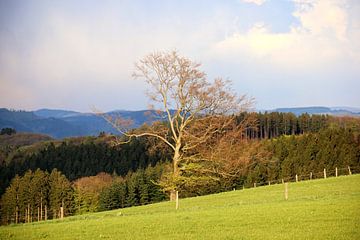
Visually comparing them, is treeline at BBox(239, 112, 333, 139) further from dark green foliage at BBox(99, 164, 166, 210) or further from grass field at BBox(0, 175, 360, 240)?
grass field at BBox(0, 175, 360, 240)

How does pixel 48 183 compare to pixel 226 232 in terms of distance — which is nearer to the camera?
pixel 226 232

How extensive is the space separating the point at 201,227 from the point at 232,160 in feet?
55.0

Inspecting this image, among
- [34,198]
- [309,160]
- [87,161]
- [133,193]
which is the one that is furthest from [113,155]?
[309,160]

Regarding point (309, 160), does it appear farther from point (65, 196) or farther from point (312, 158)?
point (65, 196)

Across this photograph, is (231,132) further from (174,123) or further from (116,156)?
(116,156)

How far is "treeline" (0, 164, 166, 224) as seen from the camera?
75.2 meters

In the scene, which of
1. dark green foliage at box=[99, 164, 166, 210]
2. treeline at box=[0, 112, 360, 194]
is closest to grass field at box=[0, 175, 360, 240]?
dark green foliage at box=[99, 164, 166, 210]

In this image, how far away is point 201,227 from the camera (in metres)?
15.5

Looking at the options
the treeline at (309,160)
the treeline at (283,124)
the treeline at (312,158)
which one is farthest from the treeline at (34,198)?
the treeline at (283,124)

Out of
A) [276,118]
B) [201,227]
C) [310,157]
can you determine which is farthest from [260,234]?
[276,118]

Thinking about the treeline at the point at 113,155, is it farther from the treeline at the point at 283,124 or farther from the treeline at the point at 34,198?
the treeline at the point at 34,198

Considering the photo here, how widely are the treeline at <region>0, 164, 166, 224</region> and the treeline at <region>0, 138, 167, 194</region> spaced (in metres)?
29.6

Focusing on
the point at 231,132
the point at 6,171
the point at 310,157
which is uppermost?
the point at 231,132

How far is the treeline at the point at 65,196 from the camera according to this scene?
75.2m
